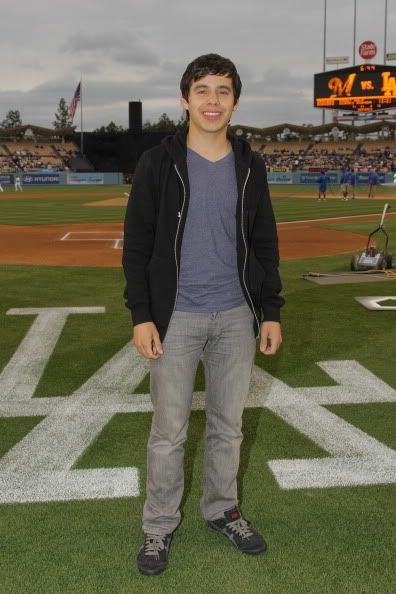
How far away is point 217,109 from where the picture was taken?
3207 mm

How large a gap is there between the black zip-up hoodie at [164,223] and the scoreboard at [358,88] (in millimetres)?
53381

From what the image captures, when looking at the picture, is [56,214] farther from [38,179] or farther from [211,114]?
[38,179]

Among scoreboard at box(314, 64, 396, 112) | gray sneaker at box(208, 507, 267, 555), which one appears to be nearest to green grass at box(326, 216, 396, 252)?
gray sneaker at box(208, 507, 267, 555)

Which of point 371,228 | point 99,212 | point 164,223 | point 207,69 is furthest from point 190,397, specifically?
point 99,212

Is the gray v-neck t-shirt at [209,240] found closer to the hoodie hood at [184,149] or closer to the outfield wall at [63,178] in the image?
the hoodie hood at [184,149]

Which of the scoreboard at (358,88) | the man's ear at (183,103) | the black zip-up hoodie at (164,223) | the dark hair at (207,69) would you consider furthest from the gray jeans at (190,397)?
the scoreboard at (358,88)

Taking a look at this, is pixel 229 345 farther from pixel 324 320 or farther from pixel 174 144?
pixel 324 320

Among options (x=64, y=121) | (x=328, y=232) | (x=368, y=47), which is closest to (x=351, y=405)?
(x=328, y=232)

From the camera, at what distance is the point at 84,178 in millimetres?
68938

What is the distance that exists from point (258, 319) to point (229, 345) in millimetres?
231

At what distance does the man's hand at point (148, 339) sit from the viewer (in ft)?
10.7

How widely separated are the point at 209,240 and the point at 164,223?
0.24 meters

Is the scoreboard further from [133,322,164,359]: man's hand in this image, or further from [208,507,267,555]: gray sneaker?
[133,322,164,359]: man's hand

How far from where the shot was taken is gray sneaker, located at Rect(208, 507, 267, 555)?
3.56 metres
